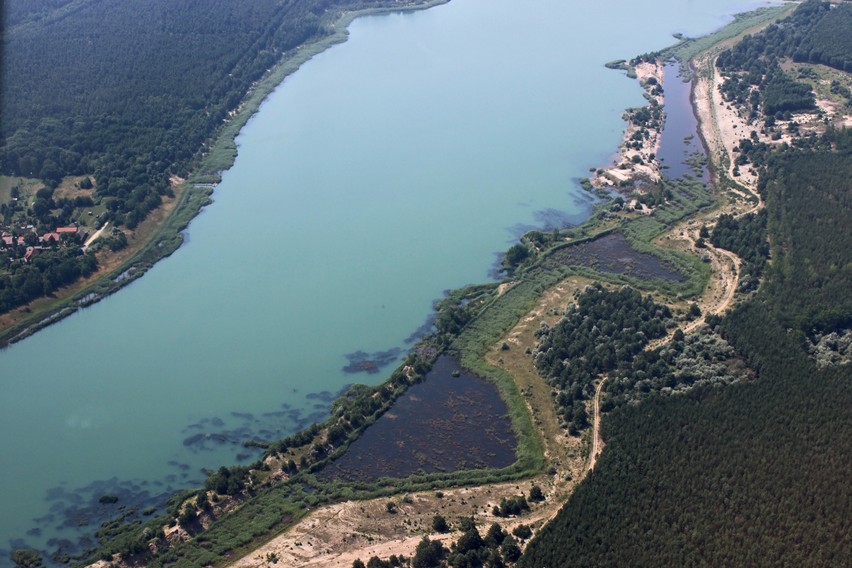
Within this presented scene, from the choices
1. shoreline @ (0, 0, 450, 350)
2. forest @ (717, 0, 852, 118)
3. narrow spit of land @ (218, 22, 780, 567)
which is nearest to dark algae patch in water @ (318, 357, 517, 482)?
narrow spit of land @ (218, 22, 780, 567)

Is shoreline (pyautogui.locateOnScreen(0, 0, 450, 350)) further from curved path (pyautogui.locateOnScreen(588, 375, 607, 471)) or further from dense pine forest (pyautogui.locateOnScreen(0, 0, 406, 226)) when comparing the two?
curved path (pyautogui.locateOnScreen(588, 375, 607, 471))

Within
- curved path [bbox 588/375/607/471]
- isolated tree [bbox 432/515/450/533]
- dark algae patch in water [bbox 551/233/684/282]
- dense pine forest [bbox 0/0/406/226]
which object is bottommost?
isolated tree [bbox 432/515/450/533]

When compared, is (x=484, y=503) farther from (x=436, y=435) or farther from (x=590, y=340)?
(x=590, y=340)

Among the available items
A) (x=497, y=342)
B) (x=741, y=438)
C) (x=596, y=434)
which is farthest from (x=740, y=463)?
(x=497, y=342)

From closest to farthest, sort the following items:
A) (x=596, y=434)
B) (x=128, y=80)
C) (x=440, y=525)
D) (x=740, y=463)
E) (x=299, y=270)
Answer: 1. (x=440, y=525)
2. (x=740, y=463)
3. (x=596, y=434)
4. (x=299, y=270)
5. (x=128, y=80)

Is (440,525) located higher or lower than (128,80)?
lower

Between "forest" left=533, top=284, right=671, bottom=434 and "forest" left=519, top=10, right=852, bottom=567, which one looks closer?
"forest" left=519, top=10, right=852, bottom=567
